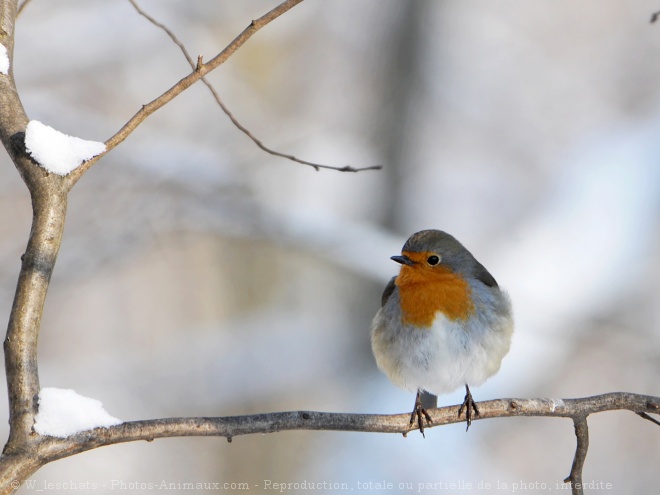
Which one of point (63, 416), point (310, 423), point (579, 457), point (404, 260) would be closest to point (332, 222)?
point (404, 260)

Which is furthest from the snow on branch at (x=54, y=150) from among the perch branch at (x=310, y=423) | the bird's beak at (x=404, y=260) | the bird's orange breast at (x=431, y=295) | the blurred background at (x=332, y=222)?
the blurred background at (x=332, y=222)

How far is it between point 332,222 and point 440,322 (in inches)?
141

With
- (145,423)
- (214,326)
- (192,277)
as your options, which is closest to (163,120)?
(192,277)

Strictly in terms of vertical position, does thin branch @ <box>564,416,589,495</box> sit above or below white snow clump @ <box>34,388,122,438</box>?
above

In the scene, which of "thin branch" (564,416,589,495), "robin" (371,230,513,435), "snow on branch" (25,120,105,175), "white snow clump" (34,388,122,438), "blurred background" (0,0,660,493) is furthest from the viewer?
"blurred background" (0,0,660,493)

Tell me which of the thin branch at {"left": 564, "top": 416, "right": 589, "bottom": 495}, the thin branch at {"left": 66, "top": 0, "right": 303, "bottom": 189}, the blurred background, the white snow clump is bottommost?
the white snow clump

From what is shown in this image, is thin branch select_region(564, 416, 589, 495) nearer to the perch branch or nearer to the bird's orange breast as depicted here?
the perch branch

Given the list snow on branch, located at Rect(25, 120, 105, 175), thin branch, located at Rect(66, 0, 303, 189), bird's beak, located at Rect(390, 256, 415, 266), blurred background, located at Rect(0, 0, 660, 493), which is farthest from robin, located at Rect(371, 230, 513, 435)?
blurred background, located at Rect(0, 0, 660, 493)

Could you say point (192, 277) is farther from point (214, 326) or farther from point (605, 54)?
point (605, 54)

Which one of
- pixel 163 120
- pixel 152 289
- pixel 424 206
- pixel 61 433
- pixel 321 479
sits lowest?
pixel 61 433

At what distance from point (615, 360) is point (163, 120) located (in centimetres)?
482

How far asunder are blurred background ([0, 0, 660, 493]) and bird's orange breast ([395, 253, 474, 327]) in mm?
2720

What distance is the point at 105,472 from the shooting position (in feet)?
24.0

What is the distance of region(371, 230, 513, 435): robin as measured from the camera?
3.19 m
